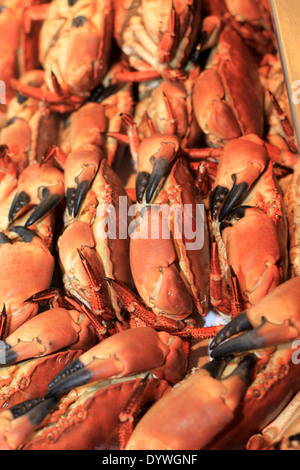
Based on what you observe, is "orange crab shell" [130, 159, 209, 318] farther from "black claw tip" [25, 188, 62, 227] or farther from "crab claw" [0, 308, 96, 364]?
"black claw tip" [25, 188, 62, 227]

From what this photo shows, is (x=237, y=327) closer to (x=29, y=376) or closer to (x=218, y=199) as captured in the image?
(x=218, y=199)

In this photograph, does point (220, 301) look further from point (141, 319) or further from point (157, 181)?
point (157, 181)

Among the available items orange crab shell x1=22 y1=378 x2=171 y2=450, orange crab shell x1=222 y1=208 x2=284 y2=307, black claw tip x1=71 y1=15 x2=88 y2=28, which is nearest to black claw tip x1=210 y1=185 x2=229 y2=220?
orange crab shell x1=222 y1=208 x2=284 y2=307

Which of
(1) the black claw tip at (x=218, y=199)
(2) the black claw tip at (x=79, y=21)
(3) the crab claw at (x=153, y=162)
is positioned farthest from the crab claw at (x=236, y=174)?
(2) the black claw tip at (x=79, y=21)

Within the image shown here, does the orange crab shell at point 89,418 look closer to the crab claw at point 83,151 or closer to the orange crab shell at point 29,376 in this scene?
the orange crab shell at point 29,376

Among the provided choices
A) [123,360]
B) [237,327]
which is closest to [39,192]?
[123,360]

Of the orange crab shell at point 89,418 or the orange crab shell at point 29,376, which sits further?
the orange crab shell at point 29,376

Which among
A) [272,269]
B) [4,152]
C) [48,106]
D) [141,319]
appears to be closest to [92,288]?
[141,319]
